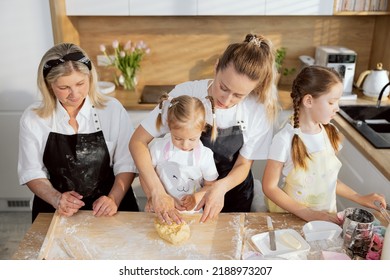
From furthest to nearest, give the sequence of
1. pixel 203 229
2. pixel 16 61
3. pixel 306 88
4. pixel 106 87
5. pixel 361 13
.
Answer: pixel 106 87 → pixel 361 13 → pixel 16 61 → pixel 306 88 → pixel 203 229

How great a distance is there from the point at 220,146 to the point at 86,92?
0.47 metres

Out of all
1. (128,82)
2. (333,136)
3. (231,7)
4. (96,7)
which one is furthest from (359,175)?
(96,7)

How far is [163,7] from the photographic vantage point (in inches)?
94.6

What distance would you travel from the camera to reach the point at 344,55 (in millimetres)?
2439

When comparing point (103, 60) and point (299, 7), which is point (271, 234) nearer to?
point (299, 7)

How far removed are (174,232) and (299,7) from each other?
167 centimetres

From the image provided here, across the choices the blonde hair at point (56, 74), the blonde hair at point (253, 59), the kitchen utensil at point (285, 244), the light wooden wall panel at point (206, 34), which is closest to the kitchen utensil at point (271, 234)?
the kitchen utensil at point (285, 244)

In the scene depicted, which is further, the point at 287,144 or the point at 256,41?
the point at 287,144

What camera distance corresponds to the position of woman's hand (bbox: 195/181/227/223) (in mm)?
1268

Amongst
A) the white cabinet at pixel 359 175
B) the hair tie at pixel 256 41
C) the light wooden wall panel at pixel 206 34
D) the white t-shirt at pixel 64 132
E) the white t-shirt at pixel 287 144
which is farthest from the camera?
the light wooden wall panel at pixel 206 34

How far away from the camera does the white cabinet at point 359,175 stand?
5.60ft

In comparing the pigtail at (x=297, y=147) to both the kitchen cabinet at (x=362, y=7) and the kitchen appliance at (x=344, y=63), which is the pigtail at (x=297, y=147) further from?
the kitchen cabinet at (x=362, y=7)

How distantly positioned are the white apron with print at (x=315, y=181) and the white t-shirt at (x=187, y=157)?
0.25m

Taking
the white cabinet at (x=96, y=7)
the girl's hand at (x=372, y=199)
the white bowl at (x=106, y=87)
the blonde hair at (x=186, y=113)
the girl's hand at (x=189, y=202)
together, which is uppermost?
the white cabinet at (x=96, y=7)
